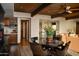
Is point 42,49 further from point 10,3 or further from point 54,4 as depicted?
point 10,3

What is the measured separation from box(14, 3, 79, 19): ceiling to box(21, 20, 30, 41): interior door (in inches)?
7.3

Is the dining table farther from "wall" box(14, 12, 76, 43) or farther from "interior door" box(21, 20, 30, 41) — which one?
"interior door" box(21, 20, 30, 41)

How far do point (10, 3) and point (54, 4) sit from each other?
2.45 feet

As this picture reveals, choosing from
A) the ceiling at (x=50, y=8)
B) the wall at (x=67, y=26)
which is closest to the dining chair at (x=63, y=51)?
the wall at (x=67, y=26)

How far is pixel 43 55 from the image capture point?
1.89 meters

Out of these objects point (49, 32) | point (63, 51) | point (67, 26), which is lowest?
point (63, 51)

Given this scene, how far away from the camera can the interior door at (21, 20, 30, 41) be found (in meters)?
1.82

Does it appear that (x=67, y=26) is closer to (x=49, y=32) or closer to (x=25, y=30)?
(x=49, y=32)

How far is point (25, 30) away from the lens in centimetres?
184

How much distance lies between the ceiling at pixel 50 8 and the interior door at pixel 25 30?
0.18 metres

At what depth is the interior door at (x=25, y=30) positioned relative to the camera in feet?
5.96

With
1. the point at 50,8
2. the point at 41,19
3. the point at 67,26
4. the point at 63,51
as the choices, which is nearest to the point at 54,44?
the point at 63,51

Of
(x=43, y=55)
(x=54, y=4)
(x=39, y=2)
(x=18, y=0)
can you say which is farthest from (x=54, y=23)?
(x=18, y=0)

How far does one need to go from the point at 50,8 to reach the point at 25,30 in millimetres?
564
